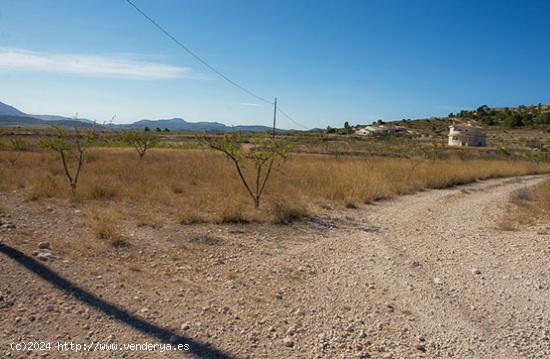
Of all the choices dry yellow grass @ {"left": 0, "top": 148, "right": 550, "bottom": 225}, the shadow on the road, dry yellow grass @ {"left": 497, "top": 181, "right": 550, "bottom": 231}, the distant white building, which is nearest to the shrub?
dry yellow grass @ {"left": 0, "top": 148, "right": 550, "bottom": 225}

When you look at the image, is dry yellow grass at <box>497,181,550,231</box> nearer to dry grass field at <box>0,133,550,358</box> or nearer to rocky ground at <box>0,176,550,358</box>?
dry grass field at <box>0,133,550,358</box>

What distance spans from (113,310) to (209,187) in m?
9.11

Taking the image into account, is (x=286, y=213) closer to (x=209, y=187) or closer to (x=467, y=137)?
(x=209, y=187)

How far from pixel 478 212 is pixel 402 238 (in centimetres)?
474

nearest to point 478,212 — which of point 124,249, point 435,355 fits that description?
point 435,355

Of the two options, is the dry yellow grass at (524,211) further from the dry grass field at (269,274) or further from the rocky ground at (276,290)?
the rocky ground at (276,290)

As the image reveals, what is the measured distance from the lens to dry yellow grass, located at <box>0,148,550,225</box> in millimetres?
9953

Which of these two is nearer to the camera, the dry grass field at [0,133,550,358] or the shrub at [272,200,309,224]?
the dry grass field at [0,133,550,358]

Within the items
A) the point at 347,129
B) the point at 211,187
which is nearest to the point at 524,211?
the point at 211,187

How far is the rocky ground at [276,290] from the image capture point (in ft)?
13.0

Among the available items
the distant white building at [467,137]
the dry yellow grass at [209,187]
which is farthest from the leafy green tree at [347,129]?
the dry yellow grass at [209,187]

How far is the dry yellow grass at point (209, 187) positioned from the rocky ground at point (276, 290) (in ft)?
3.64

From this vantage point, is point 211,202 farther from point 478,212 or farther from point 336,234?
point 478,212

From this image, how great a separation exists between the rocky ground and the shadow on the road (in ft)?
0.06
